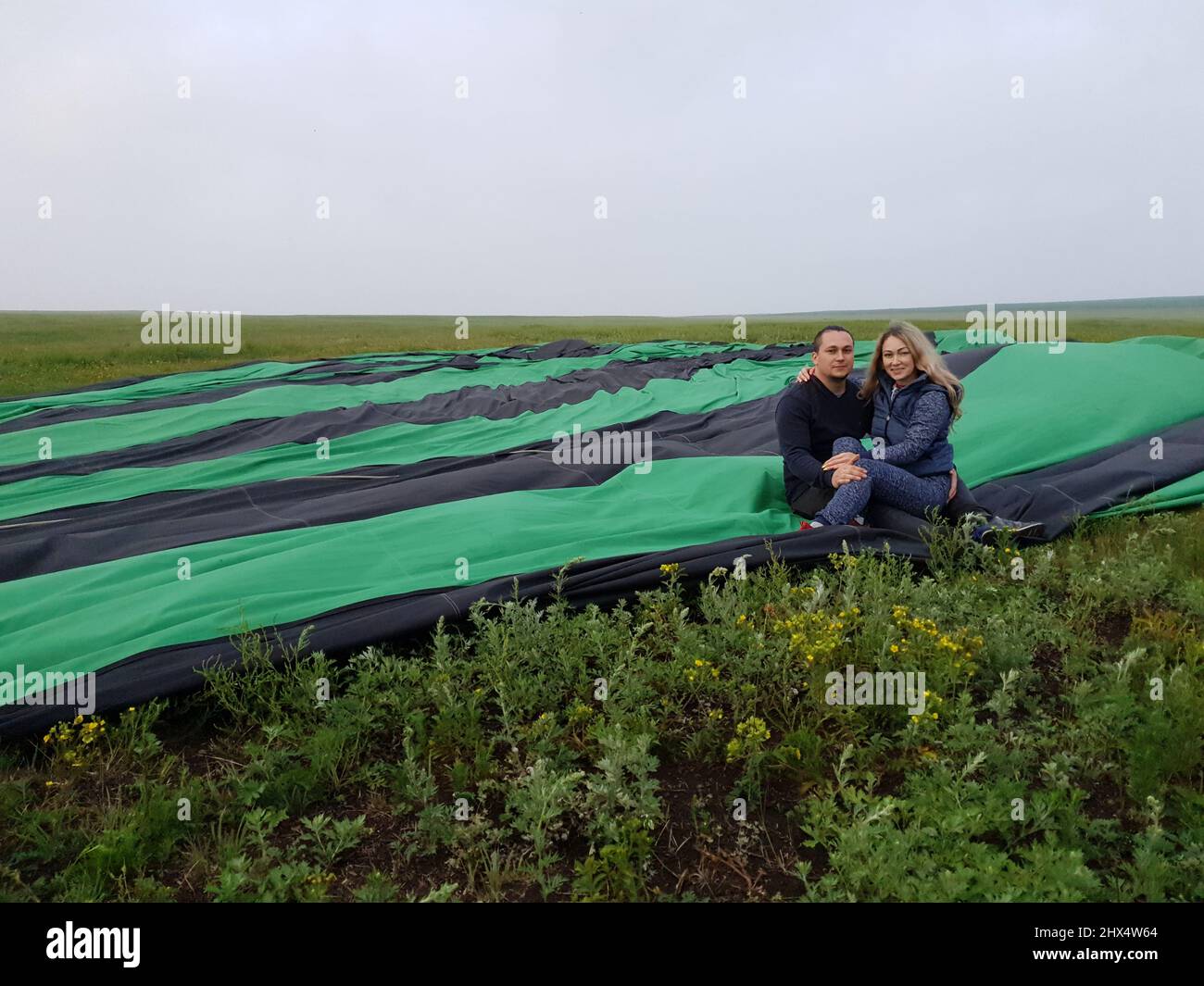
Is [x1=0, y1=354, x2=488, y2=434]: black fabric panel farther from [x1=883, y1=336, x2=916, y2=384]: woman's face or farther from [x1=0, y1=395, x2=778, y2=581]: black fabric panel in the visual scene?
[x1=883, y1=336, x2=916, y2=384]: woman's face

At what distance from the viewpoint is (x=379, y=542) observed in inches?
175

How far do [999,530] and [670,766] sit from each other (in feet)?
8.53

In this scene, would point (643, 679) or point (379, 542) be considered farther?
point (379, 542)

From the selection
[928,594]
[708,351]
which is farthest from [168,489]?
[708,351]

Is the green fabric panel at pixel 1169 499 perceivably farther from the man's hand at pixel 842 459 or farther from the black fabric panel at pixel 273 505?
the black fabric panel at pixel 273 505

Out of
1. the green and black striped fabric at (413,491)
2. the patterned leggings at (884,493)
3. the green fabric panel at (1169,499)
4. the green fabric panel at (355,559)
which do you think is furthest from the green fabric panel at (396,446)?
the green fabric panel at (1169,499)

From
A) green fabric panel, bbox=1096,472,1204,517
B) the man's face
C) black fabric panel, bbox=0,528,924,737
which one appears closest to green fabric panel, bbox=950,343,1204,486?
green fabric panel, bbox=1096,472,1204,517

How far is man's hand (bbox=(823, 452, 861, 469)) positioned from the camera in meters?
4.74

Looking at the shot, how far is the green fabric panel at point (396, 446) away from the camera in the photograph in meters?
5.94

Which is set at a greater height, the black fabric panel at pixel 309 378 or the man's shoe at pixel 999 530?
the black fabric panel at pixel 309 378

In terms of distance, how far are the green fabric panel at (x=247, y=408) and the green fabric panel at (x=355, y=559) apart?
3460mm
